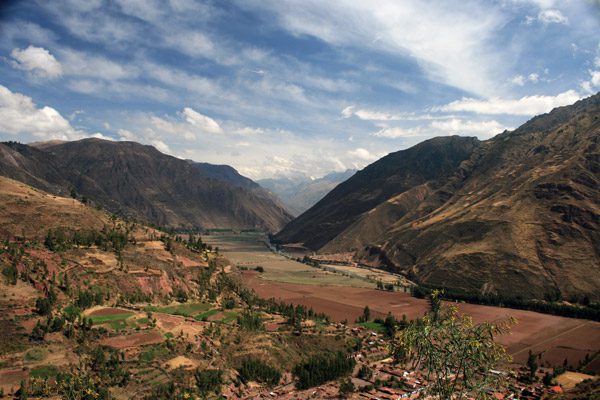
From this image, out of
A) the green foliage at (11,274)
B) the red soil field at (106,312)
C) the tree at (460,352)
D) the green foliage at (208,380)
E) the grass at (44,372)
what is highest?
the tree at (460,352)

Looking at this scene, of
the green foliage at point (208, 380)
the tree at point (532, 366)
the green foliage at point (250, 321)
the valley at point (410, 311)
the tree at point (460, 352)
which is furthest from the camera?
the valley at point (410, 311)

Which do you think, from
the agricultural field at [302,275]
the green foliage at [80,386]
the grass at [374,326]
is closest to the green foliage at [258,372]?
the green foliage at [80,386]

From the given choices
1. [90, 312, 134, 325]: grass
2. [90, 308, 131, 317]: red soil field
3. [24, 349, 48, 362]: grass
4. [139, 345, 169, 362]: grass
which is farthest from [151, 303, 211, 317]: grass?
[24, 349, 48, 362]: grass

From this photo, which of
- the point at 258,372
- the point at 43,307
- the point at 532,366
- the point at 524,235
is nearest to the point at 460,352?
the point at 258,372

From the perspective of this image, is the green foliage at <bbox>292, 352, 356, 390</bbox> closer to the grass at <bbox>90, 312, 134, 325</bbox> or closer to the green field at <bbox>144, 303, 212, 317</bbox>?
the green field at <bbox>144, 303, 212, 317</bbox>

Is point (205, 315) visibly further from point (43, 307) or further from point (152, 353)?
point (43, 307)

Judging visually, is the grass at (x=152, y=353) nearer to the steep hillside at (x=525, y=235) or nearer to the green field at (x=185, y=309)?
the green field at (x=185, y=309)

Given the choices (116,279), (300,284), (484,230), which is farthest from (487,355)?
(484,230)

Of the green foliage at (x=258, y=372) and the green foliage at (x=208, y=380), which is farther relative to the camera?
the green foliage at (x=258, y=372)
